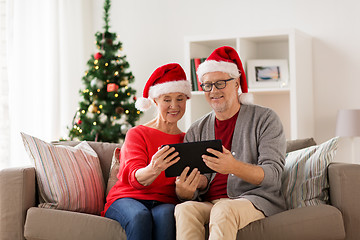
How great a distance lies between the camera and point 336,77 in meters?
4.10

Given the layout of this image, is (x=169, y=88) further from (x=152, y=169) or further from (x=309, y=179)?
(x=309, y=179)

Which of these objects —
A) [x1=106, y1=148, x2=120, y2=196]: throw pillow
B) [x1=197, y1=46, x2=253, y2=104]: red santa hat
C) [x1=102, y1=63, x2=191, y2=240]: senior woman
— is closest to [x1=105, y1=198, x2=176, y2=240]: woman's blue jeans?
[x1=102, y1=63, x2=191, y2=240]: senior woman

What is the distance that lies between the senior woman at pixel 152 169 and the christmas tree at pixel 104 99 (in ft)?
4.67

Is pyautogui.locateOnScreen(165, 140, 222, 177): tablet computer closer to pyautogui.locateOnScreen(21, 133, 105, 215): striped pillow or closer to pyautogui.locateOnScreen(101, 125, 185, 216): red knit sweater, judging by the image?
pyautogui.locateOnScreen(101, 125, 185, 216): red knit sweater

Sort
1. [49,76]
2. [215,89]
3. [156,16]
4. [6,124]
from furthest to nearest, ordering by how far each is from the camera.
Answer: [156,16] < [49,76] < [6,124] < [215,89]

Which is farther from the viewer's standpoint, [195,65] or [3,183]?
[195,65]

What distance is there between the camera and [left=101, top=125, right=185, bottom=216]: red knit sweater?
7.92 ft

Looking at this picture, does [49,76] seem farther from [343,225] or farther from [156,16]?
[343,225]

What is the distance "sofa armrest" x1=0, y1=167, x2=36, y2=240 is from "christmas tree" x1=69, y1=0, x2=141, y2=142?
1559 millimetres

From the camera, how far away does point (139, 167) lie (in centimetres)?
238

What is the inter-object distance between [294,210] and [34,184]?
128 centimetres

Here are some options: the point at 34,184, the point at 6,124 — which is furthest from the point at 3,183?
the point at 6,124

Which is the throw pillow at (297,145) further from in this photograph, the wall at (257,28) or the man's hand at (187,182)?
the wall at (257,28)

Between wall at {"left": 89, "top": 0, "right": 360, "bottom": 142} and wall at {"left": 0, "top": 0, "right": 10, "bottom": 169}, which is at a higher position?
wall at {"left": 89, "top": 0, "right": 360, "bottom": 142}
